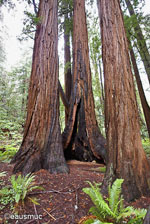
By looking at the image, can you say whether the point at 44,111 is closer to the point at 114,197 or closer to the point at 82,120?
the point at 82,120

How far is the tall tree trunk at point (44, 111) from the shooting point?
3.34 m

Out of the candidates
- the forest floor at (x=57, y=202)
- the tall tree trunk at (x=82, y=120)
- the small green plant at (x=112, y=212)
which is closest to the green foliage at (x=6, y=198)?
the forest floor at (x=57, y=202)

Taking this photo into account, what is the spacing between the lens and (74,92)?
15.7ft

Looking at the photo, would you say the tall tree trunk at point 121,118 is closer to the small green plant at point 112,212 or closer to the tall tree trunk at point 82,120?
the small green plant at point 112,212

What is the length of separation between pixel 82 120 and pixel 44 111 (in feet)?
4.67

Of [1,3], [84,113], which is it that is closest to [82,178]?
[84,113]

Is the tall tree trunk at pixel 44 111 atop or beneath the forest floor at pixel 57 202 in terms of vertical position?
atop

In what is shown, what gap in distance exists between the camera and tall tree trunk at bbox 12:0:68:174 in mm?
3336

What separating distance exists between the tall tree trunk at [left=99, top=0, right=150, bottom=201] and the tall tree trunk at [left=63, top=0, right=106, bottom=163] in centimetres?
164

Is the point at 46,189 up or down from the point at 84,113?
down

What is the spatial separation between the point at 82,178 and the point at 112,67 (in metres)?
2.47

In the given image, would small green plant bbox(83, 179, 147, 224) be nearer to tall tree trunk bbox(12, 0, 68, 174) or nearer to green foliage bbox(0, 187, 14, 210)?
green foliage bbox(0, 187, 14, 210)

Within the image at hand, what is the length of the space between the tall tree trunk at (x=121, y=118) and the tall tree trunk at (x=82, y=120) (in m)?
1.64

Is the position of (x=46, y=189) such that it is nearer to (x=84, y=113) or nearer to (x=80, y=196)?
(x=80, y=196)
